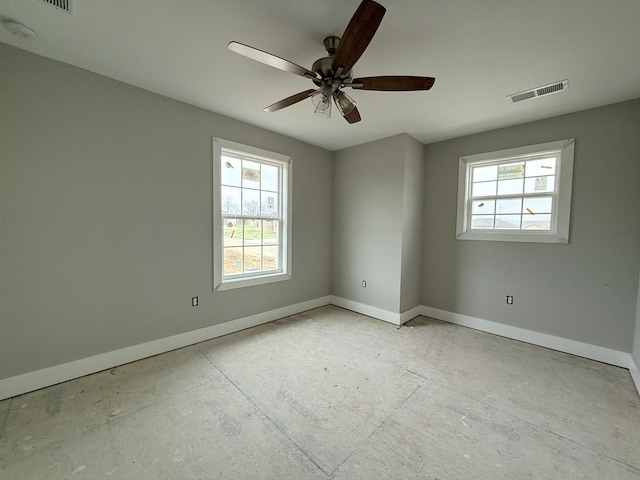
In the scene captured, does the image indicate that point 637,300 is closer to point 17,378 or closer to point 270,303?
point 270,303

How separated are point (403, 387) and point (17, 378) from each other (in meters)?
3.07

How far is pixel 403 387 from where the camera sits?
2.13m

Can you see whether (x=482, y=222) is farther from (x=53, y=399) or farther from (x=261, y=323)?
(x=53, y=399)

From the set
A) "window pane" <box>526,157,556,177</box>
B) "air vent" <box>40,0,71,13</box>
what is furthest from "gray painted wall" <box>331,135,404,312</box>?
"air vent" <box>40,0,71,13</box>

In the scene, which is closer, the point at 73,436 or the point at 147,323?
the point at 73,436

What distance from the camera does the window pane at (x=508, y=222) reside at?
3154mm

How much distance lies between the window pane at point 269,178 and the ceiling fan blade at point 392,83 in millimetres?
2022

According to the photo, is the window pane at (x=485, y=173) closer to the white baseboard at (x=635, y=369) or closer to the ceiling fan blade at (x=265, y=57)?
the white baseboard at (x=635, y=369)

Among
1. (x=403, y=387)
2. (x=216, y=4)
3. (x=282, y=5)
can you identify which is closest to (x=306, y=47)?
(x=282, y=5)

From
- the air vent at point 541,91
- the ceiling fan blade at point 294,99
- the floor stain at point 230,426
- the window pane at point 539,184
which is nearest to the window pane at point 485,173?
the window pane at point 539,184

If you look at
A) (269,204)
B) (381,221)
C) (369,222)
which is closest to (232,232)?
(269,204)

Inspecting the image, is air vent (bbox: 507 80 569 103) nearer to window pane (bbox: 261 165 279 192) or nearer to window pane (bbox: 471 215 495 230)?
window pane (bbox: 471 215 495 230)

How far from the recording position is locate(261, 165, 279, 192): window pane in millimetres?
3536

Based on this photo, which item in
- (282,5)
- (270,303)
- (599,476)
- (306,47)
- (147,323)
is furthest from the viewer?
(270,303)
